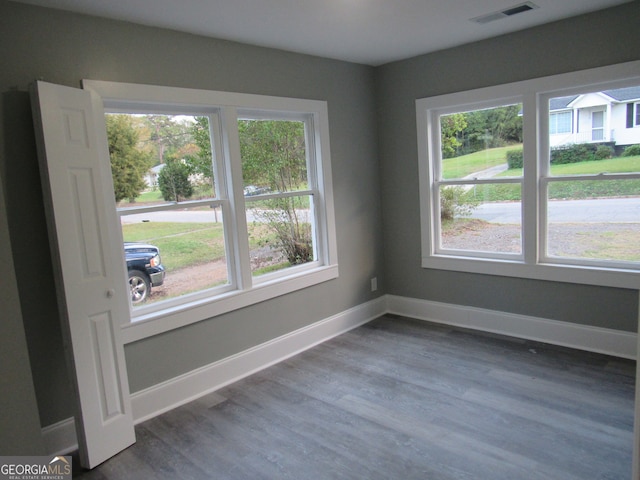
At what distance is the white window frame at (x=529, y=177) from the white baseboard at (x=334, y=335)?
41cm

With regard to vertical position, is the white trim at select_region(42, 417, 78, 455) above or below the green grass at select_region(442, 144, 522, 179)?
below

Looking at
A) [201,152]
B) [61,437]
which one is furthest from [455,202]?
[61,437]

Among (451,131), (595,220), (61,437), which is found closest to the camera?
(61,437)

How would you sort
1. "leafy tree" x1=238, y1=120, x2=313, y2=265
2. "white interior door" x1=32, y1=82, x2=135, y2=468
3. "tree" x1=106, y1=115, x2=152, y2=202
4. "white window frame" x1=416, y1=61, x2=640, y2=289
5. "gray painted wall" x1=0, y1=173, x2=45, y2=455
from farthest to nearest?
"leafy tree" x1=238, y1=120, x2=313, y2=265, "white window frame" x1=416, y1=61, x2=640, y2=289, "tree" x1=106, y1=115, x2=152, y2=202, "white interior door" x1=32, y1=82, x2=135, y2=468, "gray painted wall" x1=0, y1=173, x2=45, y2=455

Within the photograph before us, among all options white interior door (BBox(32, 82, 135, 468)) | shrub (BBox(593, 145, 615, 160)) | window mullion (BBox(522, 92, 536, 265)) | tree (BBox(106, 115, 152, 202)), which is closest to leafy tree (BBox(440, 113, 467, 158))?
window mullion (BBox(522, 92, 536, 265))

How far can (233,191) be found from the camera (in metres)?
3.35

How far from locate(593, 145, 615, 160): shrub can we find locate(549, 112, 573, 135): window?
26cm

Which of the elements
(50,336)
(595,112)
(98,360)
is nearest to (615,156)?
(595,112)

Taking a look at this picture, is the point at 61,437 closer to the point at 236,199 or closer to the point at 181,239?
the point at 181,239

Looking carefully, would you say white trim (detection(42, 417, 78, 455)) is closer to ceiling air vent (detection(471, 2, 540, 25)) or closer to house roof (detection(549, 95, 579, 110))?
ceiling air vent (detection(471, 2, 540, 25))

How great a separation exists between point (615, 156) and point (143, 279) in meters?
3.49

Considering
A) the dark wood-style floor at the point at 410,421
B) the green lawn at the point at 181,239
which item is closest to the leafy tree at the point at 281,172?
the green lawn at the point at 181,239

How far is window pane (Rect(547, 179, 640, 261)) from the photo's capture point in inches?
132

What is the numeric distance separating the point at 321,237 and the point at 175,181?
1478 mm
